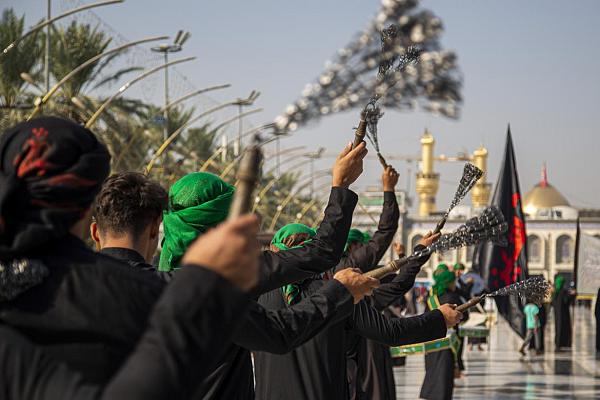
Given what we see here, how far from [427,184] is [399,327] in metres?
120

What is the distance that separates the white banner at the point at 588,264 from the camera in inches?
701

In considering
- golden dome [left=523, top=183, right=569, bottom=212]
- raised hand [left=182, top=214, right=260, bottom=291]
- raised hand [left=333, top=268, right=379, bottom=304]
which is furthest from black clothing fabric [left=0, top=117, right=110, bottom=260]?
golden dome [left=523, top=183, right=569, bottom=212]

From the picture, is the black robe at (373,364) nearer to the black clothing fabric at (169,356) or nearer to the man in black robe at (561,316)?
the black clothing fabric at (169,356)

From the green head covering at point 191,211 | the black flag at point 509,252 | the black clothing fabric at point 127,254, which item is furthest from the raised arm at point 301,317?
the black flag at point 509,252

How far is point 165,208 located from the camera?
351 centimetres

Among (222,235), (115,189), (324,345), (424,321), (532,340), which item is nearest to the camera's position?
(222,235)

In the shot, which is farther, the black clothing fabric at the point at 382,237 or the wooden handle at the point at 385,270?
the black clothing fabric at the point at 382,237

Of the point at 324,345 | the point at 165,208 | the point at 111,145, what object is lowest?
the point at 324,345

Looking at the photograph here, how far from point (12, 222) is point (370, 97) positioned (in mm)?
709

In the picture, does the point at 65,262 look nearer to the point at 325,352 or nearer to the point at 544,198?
the point at 325,352

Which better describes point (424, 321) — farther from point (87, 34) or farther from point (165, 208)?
point (87, 34)

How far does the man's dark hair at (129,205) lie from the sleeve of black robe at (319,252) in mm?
622

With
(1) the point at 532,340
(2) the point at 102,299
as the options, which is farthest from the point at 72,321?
(1) the point at 532,340

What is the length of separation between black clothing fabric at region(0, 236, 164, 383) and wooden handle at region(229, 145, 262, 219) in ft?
1.25
